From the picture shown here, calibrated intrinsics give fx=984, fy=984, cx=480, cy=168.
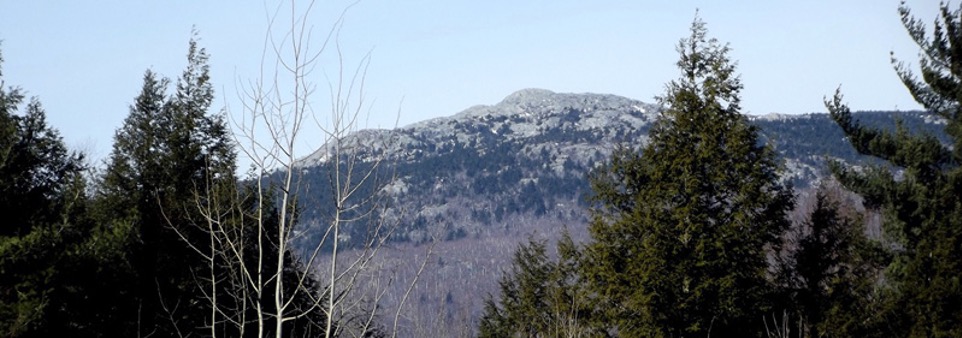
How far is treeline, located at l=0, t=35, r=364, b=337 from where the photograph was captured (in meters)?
13.5

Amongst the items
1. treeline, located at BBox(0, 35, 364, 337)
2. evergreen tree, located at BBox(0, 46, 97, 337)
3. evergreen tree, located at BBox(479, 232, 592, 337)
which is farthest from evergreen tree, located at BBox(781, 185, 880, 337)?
evergreen tree, located at BBox(0, 46, 97, 337)

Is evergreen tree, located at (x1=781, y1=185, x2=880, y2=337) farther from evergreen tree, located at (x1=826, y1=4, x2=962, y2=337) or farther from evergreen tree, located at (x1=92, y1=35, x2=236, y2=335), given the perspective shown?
evergreen tree, located at (x1=92, y1=35, x2=236, y2=335)

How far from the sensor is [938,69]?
86.3 feet

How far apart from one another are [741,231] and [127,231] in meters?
13.4

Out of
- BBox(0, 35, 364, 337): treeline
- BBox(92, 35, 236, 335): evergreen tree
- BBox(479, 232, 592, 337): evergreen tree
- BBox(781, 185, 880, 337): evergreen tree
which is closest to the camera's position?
BBox(0, 35, 364, 337): treeline

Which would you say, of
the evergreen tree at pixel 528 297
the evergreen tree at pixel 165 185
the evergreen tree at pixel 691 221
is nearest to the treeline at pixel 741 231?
the evergreen tree at pixel 691 221

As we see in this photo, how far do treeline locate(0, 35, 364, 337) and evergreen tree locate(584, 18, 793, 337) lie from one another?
779 cm

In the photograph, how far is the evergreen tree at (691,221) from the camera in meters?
22.3

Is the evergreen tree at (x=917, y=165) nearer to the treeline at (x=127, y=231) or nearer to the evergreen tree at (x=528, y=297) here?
the evergreen tree at (x=528, y=297)

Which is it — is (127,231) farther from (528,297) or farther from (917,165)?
(917,165)

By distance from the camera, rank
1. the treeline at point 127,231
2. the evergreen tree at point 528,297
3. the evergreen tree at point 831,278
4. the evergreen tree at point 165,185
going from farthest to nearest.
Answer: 1. the evergreen tree at point 528,297
2. the evergreen tree at point 831,278
3. the evergreen tree at point 165,185
4. the treeline at point 127,231

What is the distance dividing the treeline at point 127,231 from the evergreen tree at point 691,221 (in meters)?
7.79

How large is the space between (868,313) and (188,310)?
16.4m

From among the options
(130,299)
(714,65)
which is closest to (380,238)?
(130,299)
